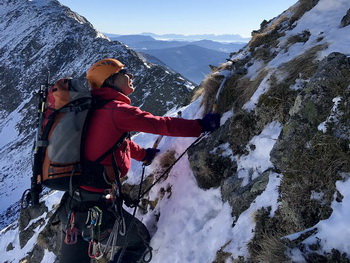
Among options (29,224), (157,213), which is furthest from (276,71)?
(29,224)

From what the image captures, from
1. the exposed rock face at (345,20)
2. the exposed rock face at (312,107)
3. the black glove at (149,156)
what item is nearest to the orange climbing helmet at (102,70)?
the black glove at (149,156)

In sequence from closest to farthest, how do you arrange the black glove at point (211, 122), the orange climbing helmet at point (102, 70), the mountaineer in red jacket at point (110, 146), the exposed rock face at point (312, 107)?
the exposed rock face at point (312, 107) → the mountaineer in red jacket at point (110, 146) → the orange climbing helmet at point (102, 70) → the black glove at point (211, 122)

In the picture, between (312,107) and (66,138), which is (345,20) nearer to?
(312,107)

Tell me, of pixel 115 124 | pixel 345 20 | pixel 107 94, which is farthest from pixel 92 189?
pixel 345 20

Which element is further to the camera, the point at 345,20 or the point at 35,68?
the point at 35,68

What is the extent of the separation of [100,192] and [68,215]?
2.55 feet

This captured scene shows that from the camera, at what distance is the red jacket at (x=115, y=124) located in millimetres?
5012

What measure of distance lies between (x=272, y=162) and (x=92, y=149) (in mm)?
3048

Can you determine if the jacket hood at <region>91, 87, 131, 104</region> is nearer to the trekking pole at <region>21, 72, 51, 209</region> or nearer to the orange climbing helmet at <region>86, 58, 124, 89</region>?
the orange climbing helmet at <region>86, 58, 124, 89</region>

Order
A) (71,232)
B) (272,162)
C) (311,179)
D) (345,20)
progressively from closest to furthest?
(311,179)
(272,162)
(71,232)
(345,20)

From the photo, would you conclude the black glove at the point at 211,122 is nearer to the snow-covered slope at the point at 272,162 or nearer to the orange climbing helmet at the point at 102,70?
the snow-covered slope at the point at 272,162

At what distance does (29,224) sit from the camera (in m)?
15.9

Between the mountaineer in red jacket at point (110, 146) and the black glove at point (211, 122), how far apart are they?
0.13 feet

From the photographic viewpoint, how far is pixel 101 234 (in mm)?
5777
